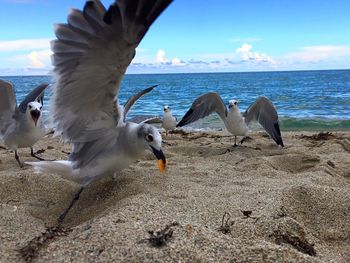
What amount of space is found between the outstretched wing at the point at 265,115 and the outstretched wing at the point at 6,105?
12.9ft

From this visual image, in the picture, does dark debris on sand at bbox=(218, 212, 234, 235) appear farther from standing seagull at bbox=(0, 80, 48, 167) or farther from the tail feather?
standing seagull at bbox=(0, 80, 48, 167)

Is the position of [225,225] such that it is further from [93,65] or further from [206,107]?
[206,107]

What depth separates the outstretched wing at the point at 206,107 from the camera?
7955 mm

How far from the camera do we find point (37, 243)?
8.02 ft

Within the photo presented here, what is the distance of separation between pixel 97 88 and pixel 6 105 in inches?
118

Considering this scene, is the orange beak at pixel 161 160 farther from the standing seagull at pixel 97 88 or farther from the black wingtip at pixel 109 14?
the black wingtip at pixel 109 14

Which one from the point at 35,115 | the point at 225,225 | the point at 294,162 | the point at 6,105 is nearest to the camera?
the point at 225,225

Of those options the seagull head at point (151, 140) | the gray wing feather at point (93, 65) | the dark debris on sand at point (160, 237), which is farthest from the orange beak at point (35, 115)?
the dark debris on sand at point (160, 237)

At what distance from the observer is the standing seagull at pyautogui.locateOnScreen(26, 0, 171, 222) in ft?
8.66

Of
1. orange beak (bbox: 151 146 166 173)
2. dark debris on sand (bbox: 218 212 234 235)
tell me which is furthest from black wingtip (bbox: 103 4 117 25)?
dark debris on sand (bbox: 218 212 234 235)

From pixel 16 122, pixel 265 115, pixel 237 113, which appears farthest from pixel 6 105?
pixel 265 115

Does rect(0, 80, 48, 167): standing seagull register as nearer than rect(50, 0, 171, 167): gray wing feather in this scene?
No

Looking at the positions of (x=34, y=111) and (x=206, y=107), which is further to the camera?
(x=206, y=107)

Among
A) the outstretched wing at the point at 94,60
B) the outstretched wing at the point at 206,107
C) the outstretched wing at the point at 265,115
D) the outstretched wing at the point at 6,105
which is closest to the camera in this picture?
the outstretched wing at the point at 94,60
